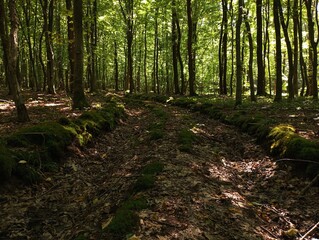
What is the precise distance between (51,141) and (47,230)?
3.05m

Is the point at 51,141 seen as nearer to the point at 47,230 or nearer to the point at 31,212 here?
the point at 31,212

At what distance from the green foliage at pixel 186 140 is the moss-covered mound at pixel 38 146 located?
2610mm

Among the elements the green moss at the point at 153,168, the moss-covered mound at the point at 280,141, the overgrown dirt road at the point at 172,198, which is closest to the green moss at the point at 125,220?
the overgrown dirt road at the point at 172,198

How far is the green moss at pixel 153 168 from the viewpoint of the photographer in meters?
6.11

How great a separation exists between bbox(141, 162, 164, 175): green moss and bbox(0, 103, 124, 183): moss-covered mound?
2.02 m

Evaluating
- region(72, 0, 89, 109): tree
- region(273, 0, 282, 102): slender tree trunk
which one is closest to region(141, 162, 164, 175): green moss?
region(72, 0, 89, 109): tree

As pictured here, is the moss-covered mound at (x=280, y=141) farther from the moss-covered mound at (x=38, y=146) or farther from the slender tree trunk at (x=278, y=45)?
the slender tree trunk at (x=278, y=45)

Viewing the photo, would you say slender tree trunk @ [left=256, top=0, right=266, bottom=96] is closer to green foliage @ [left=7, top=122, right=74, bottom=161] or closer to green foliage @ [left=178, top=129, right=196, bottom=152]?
green foliage @ [left=178, top=129, right=196, bottom=152]

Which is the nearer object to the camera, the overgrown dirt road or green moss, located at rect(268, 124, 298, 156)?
the overgrown dirt road

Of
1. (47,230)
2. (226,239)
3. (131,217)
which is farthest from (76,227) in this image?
(226,239)

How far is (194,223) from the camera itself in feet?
14.2

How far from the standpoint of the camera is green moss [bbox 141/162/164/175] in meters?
6.11

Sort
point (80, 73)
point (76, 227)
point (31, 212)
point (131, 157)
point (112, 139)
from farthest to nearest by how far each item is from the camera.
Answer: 1. point (80, 73)
2. point (112, 139)
3. point (131, 157)
4. point (31, 212)
5. point (76, 227)

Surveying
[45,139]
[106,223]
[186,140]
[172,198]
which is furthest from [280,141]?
[45,139]
